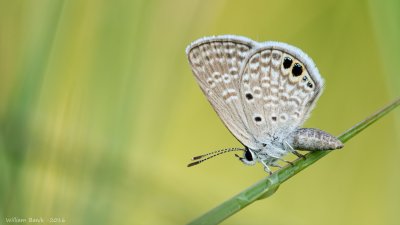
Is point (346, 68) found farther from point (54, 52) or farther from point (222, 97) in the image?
point (54, 52)

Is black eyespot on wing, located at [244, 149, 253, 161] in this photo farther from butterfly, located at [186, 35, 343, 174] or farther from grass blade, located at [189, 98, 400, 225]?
grass blade, located at [189, 98, 400, 225]

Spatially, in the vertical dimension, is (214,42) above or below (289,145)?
above

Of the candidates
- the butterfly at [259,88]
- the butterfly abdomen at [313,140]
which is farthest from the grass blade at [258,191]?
the butterfly at [259,88]

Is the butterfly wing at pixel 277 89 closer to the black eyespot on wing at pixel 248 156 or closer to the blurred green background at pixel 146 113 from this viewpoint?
the black eyespot on wing at pixel 248 156

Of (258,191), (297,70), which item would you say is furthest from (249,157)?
(258,191)

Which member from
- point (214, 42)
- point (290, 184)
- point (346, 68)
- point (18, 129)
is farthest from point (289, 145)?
point (18, 129)

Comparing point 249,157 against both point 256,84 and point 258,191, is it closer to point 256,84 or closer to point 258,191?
point 256,84
